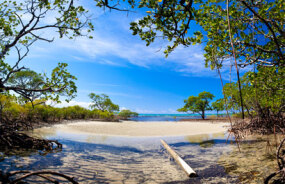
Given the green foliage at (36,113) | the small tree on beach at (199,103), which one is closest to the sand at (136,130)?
the green foliage at (36,113)

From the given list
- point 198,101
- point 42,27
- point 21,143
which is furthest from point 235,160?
point 198,101

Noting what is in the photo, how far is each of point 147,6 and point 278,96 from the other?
35.7 feet

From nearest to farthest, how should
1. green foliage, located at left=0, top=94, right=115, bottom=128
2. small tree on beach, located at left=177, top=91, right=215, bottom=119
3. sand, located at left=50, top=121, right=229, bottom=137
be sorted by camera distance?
green foliage, located at left=0, top=94, right=115, bottom=128 < sand, located at left=50, top=121, right=229, bottom=137 < small tree on beach, located at left=177, top=91, right=215, bottom=119

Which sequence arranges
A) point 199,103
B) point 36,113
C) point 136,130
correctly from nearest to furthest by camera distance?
point 136,130 < point 36,113 < point 199,103

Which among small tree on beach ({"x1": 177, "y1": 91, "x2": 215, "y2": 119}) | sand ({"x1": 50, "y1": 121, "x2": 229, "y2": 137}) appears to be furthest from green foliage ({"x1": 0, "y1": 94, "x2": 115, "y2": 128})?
small tree on beach ({"x1": 177, "y1": 91, "x2": 215, "y2": 119})

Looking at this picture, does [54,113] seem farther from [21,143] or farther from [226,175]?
[226,175]

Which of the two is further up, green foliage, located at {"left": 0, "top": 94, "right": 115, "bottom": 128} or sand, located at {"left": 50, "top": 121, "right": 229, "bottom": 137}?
green foliage, located at {"left": 0, "top": 94, "right": 115, "bottom": 128}

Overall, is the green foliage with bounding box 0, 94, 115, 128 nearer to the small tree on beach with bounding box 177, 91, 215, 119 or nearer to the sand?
the sand

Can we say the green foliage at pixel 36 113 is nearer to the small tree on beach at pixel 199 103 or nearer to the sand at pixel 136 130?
the sand at pixel 136 130

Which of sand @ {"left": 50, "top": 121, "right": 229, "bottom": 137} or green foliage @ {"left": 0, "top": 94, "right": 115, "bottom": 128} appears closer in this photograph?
green foliage @ {"left": 0, "top": 94, "right": 115, "bottom": 128}

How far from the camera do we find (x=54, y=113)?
90.8ft

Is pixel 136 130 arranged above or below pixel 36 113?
below

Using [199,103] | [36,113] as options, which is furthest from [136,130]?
[199,103]

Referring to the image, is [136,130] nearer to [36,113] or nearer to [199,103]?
[36,113]
